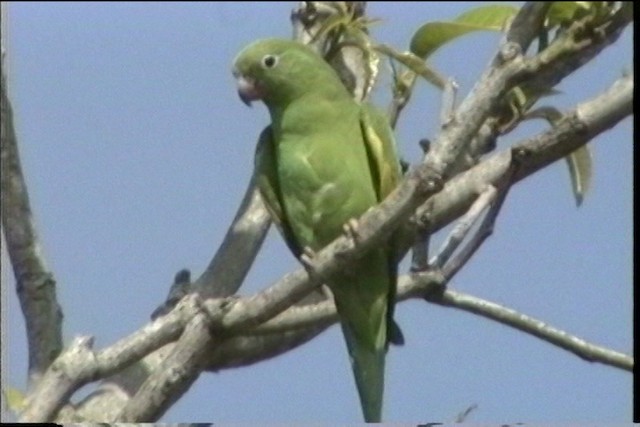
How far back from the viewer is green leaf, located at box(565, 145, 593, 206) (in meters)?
2.55

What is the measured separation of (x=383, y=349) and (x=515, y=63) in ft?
3.45

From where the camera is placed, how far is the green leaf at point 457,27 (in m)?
2.44

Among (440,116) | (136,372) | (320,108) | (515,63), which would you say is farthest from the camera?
(320,108)

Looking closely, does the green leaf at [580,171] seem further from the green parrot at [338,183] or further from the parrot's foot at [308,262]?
the parrot's foot at [308,262]

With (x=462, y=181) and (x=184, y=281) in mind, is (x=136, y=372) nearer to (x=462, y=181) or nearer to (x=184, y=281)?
(x=184, y=281)

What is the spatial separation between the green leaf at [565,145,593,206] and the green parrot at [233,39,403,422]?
17.6 inches

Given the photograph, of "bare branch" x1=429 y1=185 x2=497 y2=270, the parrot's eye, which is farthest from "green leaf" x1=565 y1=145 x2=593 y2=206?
the parrot's eye

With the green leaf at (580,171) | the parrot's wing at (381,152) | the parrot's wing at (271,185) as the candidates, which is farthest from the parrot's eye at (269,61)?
the green leaf at (580,171)

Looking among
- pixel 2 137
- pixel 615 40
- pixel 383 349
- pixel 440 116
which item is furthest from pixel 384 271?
pixel 2 137

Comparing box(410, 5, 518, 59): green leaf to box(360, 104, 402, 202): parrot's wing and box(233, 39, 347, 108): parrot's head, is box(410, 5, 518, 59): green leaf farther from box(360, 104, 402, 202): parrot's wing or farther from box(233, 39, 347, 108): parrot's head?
box(233, 39, 347, 108): parrot's head

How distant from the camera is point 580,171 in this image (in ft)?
8.39

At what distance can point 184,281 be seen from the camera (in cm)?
249

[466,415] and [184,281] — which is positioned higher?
[184,281]

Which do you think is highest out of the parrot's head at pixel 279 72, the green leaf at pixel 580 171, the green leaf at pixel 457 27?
the parrot's head at pixel 279 72
